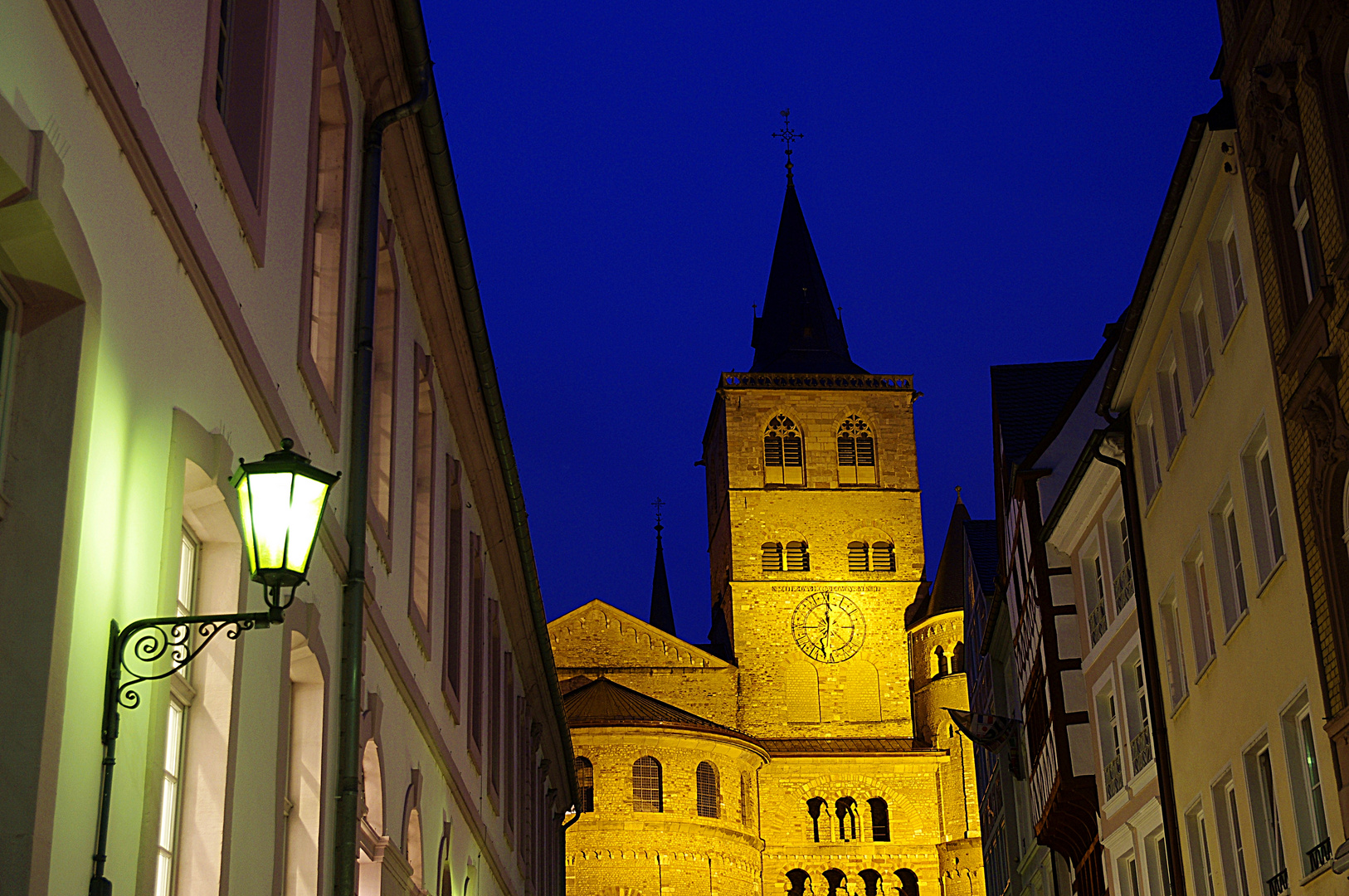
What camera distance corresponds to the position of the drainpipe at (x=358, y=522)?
997cm

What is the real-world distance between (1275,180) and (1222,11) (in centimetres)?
240

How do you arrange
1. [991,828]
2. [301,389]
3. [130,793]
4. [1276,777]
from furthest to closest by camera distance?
1. [991,828]
2. [1276,777]
3. [301,389]
4. [130,793]

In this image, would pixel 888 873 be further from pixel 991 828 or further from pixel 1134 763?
pixel 1134 763

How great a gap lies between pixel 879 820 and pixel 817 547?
11630 mm

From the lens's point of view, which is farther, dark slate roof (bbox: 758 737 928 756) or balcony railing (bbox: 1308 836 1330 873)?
dark slate roof (bbox: 758 737 928 756)

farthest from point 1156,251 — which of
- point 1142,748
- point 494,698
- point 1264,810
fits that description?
point 494,698

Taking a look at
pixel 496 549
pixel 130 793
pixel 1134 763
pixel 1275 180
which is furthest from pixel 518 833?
pixel 130 793

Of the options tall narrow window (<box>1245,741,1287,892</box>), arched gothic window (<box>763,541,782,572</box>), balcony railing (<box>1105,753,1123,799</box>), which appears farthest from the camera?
arched gothic window (<box>763,541,782,572</box>)

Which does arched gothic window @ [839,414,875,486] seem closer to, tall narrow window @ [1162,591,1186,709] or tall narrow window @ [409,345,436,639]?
tall narrow window @ [1162,591,1186,709]

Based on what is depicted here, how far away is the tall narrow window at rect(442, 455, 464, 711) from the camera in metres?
16.1

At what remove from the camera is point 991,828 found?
3650 cm

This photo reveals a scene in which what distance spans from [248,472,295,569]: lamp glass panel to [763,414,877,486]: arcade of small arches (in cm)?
6341

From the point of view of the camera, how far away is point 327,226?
10.7m

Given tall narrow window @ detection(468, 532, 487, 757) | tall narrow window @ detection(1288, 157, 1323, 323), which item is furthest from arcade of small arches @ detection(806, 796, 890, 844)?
tall narrow window @ detection(1288, 157, 1323, 323)
